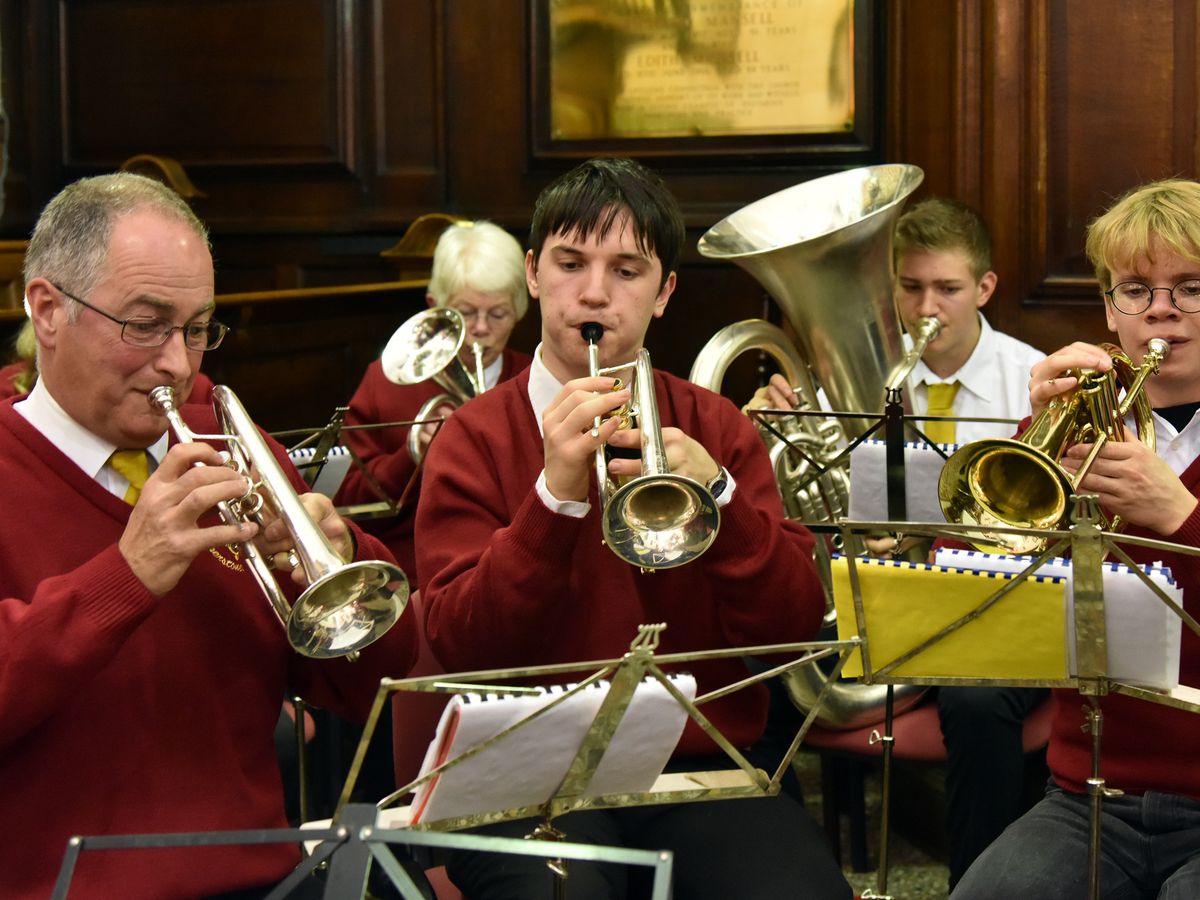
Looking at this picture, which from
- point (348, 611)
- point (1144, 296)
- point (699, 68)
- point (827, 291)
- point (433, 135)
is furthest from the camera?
point (433, 135)

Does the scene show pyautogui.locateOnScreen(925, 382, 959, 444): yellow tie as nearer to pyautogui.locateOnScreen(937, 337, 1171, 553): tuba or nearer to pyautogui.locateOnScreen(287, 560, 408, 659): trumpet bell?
pyautogui.locateOnScreen(937, 337, 1171, 553): tuba

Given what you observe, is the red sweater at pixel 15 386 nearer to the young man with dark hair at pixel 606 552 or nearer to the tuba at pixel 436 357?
the tuba at pixel 436 357

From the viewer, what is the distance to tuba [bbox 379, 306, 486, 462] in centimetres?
369

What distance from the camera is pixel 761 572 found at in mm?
2107

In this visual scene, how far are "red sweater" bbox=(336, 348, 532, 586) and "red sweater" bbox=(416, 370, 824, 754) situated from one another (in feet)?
3.55

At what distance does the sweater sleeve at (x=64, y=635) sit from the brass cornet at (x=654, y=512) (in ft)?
2.04

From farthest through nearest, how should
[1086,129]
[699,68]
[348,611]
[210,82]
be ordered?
[210,82], [699,68], [1086,129], [348,611]

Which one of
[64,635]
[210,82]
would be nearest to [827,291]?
[64,635]

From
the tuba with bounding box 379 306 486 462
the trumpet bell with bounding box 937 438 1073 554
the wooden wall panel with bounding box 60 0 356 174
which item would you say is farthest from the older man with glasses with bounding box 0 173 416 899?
the wooden wall panel with bounding box 60 0 356 174

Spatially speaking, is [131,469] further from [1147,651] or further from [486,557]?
[1147,651]

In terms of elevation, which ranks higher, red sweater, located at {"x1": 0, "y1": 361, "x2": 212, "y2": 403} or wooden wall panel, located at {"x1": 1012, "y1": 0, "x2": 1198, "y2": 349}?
wooden wall panel, located at {"x1": 1012, "y1": 0, "x2": 1198, "y2": 349}

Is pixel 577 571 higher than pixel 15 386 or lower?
lower

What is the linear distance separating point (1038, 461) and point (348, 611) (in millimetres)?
993

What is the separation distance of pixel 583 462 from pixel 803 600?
17.1 inches
